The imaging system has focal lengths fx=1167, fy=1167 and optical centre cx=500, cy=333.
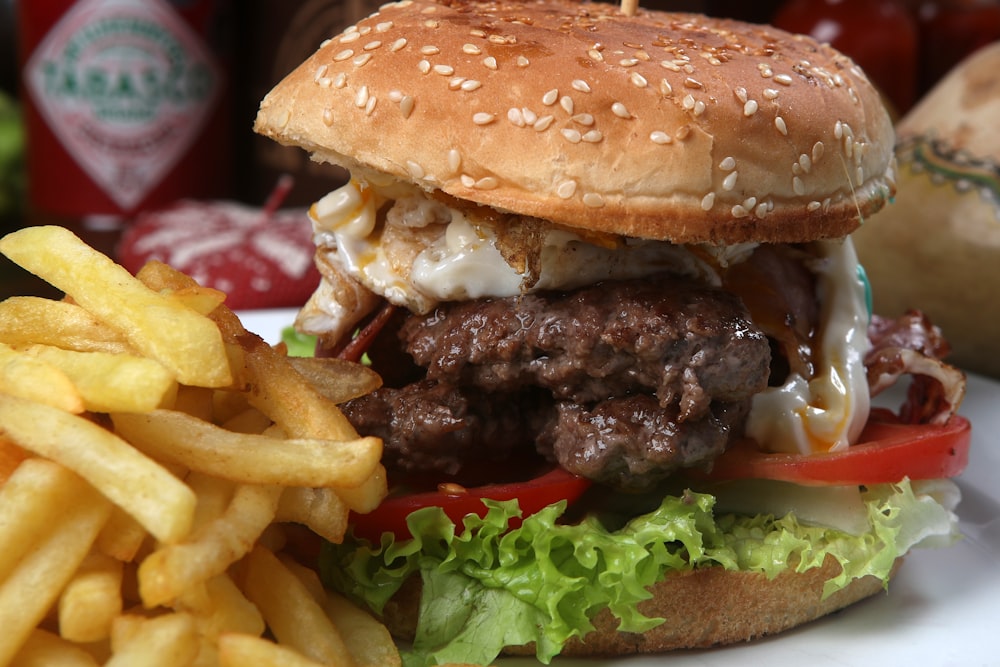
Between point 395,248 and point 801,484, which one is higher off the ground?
point 395,248

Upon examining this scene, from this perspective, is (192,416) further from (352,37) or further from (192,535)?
(352,37)

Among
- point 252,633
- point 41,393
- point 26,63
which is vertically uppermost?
point 41,393

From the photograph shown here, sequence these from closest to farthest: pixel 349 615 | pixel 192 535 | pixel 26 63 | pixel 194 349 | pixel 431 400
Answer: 1. pixel 192 535
2. pixel 194 349
3. pixel 349 615
4. pixel 431 400
5. pixel 26 63

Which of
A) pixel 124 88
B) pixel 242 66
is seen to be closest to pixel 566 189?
pixel 124 88

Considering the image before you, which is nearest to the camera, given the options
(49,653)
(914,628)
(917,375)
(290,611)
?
(49,653)

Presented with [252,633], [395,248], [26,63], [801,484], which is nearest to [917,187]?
[801,484]

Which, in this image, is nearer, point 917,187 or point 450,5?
point 450,5

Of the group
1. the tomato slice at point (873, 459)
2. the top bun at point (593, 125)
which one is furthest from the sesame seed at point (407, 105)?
the tomato slice at point (873, 459)

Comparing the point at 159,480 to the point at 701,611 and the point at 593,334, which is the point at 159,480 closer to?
the point at 593,334
